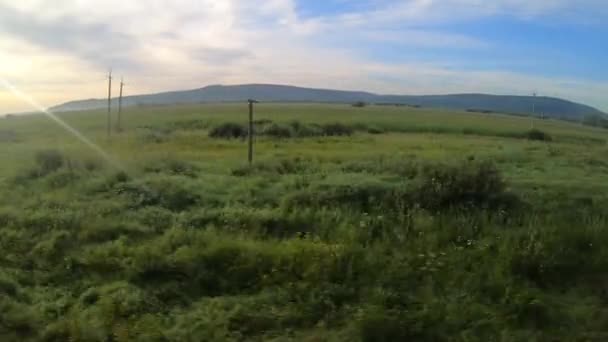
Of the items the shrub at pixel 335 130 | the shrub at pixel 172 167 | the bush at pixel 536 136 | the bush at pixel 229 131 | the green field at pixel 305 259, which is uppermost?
the bush at pixel 536 136

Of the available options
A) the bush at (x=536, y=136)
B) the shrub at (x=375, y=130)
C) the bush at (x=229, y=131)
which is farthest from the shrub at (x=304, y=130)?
the bush at (x=536, y=136)

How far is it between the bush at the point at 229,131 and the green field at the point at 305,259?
2157cm

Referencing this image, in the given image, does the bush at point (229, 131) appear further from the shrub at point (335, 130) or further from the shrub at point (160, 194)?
the shrub at point (160, 194)

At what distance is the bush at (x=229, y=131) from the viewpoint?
3365cm

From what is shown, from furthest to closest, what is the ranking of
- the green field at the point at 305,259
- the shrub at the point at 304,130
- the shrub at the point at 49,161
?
the shrub at the point at 304,130
the shrub at the point at 49,161
the green field at the point at 305,259

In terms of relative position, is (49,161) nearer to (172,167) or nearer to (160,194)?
(172,167)

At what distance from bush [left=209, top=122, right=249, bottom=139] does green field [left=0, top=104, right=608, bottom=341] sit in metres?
21.6

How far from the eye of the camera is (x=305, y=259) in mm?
7031

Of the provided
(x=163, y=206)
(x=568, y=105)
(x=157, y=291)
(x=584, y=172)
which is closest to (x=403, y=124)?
(x=584, y=172)

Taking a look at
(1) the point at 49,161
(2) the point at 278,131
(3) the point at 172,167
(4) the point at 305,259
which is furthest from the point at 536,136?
(4) the point at 305,259

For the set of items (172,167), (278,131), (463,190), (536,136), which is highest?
(536,136)

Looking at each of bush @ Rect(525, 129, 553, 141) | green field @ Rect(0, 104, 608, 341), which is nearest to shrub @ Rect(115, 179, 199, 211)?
green field @ Rect(0, 104, 608, 341)

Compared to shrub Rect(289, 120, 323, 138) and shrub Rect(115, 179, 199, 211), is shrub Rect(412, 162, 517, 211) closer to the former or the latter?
shrub Rect(115, 179, 199, 211)

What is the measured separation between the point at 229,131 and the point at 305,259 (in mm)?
27959
